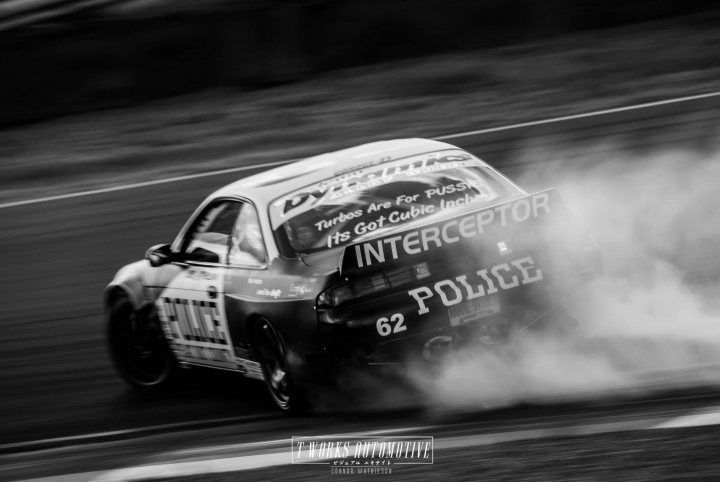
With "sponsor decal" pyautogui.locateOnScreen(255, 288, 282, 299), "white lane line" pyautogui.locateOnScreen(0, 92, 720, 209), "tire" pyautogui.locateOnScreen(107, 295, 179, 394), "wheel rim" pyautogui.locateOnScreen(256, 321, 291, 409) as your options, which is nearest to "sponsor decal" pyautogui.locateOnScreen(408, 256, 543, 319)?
"sponsor decal" pyautogui.locateOnScreen(255, 288, 282, 299)

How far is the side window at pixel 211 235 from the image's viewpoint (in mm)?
6883

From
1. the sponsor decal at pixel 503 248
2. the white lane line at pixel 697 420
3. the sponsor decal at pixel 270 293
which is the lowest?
the white lane line at pixel 697 420

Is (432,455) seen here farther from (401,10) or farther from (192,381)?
(401,10)

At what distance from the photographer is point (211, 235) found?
7.05 meters

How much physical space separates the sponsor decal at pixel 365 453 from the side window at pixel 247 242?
131 centimetres

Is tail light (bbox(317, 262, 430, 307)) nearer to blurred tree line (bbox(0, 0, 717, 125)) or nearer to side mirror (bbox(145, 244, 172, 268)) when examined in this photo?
side mirror (bbox(145, 244, 172, 268))

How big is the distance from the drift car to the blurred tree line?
8771mm

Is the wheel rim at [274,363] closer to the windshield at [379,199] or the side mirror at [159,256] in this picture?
the windshield at [379,199]

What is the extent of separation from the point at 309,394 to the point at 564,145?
23.8 feet

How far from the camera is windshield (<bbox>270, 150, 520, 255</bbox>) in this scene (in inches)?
243

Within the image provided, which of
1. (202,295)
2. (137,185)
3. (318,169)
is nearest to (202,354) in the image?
(202,295)

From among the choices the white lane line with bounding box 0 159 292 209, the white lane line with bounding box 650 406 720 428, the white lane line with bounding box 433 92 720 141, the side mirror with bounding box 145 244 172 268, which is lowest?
the white lane line with bounding box 0 159 292 209

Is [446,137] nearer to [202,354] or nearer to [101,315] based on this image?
[101,315]

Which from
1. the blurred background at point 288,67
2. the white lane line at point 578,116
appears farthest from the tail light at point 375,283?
the blurred background at point 288,67
